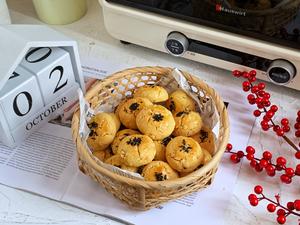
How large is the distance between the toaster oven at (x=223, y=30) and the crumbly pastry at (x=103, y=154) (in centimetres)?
21

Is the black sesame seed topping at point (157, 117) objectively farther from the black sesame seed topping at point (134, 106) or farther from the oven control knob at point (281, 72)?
the oven control knob at point (281, 72)

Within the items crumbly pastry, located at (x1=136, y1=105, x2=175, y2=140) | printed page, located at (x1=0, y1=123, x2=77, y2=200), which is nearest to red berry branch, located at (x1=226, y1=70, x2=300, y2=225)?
crumbly pastry, located at (x1=136, y1=105, x2=175, y2=140)

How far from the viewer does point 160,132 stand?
49 centimetres

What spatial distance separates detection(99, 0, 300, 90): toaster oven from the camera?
563mm

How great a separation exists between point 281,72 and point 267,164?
0.14 m

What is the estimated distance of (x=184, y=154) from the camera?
0.47m

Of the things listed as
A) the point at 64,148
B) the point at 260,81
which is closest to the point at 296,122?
the point at 260,81

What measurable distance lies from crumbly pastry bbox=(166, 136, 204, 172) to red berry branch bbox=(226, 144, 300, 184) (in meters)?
0.08

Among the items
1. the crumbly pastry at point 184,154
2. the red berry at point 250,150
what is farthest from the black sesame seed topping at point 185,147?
the red berry at point 250,150

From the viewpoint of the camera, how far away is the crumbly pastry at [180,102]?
0.54m

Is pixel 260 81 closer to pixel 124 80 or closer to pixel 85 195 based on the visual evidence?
pixel 124 80

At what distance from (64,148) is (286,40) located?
1.06 feet

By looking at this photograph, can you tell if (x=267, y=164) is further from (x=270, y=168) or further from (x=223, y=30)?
(x=223, y=30)

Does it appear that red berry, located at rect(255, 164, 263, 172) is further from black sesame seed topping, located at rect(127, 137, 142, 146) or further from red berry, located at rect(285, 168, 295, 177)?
black sesame seed topping, located at rect(127, 137, 142, 146)
